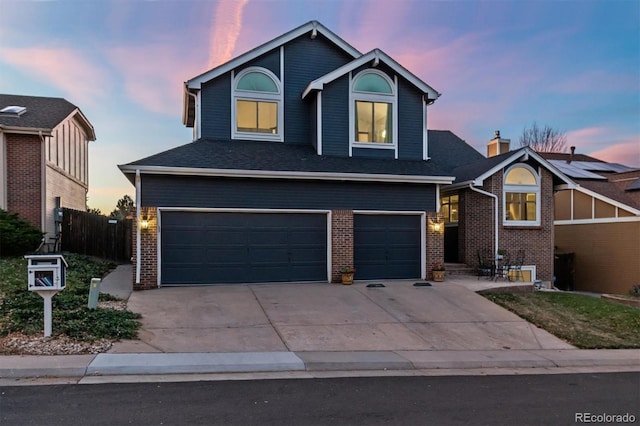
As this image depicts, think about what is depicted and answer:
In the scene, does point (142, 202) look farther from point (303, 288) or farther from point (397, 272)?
point (397, 272)

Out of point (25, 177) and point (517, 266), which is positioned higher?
point (25, 177)

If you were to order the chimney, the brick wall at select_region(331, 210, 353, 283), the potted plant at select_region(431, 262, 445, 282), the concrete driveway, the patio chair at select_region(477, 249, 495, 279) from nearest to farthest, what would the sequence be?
1. the concrete driveway
2. the brick wall at select_region(331, 210, 353, 283)
3. the potted plant at select_region(431, 262, 445, 282)
4. the patio chair at select_region(477, 249, 495, 279)
5. the chimney

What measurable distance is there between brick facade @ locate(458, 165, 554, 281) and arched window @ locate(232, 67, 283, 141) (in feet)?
24.7

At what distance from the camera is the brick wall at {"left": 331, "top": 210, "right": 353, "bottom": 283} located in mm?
14219

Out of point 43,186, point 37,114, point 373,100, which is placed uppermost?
point 37,114

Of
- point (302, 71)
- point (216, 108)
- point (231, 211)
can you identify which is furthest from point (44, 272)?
point (302, 71)

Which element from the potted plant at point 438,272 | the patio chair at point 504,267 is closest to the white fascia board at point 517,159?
the patio chair at point 504,267

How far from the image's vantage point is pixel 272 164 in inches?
549

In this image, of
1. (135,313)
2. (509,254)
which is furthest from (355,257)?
(135,313)

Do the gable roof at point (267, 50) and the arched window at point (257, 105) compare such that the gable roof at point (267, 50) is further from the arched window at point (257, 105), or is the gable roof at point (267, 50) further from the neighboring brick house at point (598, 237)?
the neighboring brick house at point (598, 237)

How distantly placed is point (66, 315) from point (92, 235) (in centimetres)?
1213

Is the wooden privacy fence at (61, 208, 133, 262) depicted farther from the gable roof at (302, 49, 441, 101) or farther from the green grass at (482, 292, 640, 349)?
the green grass at (482, 292, 640, 349)

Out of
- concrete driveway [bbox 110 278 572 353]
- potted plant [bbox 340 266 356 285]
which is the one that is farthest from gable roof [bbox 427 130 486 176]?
concrete driveway [bbox 110 278 572 353]

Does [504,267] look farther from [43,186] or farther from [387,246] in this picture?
[43,186]
